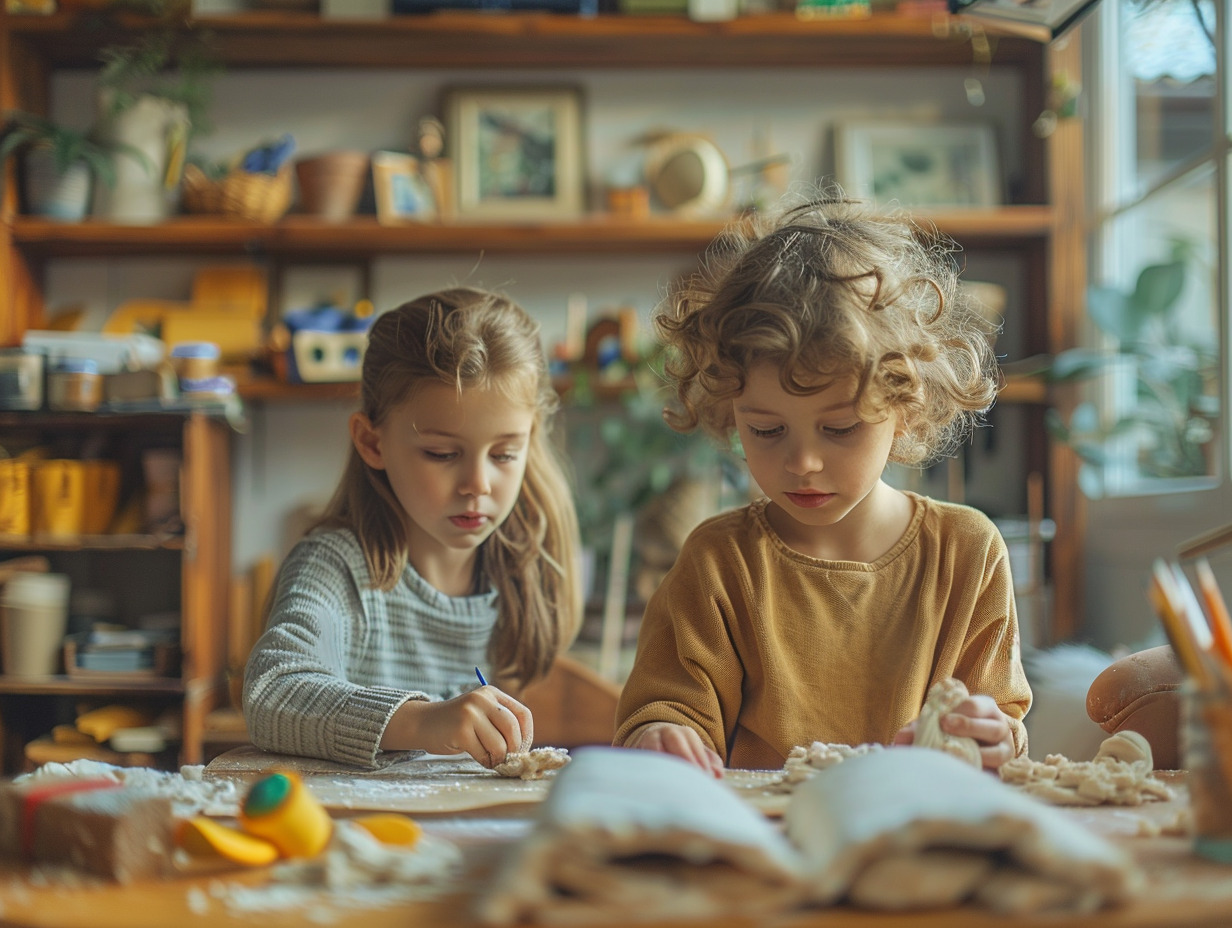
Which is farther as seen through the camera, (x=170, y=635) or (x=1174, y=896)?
(x=170, y=635)

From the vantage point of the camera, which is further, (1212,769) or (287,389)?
(287,389)

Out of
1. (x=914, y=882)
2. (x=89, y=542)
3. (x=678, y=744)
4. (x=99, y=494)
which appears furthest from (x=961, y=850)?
(x=99, y=494)

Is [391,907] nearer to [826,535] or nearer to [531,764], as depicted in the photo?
[531,764]

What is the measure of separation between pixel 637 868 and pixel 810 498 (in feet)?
1.78

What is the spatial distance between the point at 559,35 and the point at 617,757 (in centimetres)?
250

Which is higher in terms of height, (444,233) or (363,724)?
(444,233)

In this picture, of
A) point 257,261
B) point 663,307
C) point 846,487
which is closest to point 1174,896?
point 846,487

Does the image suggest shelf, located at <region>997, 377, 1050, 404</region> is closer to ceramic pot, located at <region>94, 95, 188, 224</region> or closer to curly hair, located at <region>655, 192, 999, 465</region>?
curly hair, located at <region>655, 192, 999, 465</region>

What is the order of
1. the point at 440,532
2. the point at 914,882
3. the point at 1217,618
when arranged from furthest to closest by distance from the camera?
the point at 440,532 < the point at 1217,618 < the point at 914,882

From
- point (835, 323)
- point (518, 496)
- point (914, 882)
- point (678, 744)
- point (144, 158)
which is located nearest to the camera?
point (914, 882)

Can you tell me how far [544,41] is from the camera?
281 cm

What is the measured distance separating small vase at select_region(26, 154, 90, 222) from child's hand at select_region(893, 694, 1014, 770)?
2704mm

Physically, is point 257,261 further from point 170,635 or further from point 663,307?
point 663,307

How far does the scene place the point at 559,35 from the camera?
2732mm
